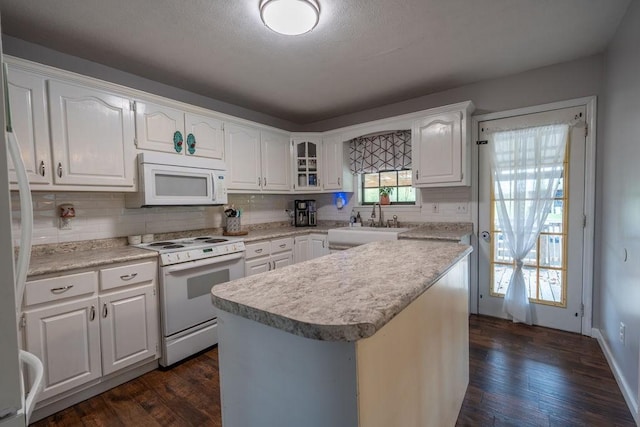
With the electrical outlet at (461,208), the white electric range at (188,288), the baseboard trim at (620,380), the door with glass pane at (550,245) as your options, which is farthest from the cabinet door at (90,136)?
the baseboard trim at (620,380)

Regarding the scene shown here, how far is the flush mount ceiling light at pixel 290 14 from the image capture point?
170 centimetres

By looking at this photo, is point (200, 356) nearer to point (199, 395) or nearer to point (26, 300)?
point (199, 395)

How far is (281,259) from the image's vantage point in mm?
3381

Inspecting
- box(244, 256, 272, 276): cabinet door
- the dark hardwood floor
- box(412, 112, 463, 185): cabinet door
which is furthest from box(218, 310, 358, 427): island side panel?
box(412, 112, 463, 185): cabinet door

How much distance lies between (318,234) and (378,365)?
2836 millimetres

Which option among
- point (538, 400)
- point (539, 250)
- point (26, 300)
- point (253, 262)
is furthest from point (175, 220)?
point (539, 250)

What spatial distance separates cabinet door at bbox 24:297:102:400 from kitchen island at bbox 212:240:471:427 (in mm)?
1500

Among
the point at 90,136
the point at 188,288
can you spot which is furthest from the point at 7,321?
the point at 90,136

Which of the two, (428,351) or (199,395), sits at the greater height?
(428,351)

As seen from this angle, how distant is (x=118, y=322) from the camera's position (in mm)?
2092

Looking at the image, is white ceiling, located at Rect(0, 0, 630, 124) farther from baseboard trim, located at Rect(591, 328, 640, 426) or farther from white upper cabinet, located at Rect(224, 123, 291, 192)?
baseboard trim, located at Rect(591, 328, 640, 426)

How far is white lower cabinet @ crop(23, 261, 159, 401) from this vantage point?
5.83 ft

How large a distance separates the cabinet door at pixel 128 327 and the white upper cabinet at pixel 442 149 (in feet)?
8.98

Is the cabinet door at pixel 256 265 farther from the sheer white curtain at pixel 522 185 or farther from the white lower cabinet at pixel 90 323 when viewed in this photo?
the sheer white curtain at pixel 522 185
